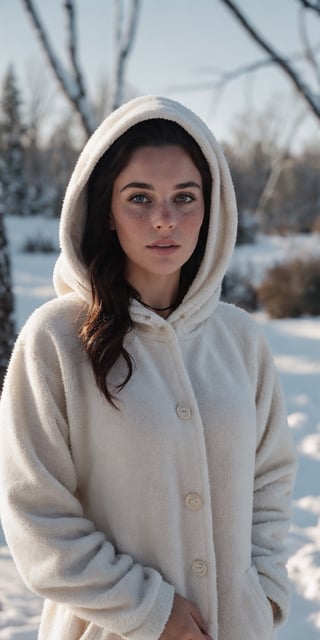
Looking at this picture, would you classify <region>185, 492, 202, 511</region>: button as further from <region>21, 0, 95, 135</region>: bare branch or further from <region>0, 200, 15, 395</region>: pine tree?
<region>21, 0, 95, 135</region>: bare branch

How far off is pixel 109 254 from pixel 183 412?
16.4 inches

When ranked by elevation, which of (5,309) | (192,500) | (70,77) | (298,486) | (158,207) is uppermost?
(70,77)

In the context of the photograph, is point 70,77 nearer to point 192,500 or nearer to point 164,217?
point 164,217

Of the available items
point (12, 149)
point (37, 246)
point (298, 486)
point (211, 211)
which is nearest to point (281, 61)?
point (211, 211)

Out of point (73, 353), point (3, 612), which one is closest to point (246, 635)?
point (73, 353)

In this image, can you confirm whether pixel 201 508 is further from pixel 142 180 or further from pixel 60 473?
pixel 142 180

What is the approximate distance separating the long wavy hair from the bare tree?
10.4 feet

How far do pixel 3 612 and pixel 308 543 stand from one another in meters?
1.64

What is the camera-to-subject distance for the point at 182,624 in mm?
1393

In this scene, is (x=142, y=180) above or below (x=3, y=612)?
above

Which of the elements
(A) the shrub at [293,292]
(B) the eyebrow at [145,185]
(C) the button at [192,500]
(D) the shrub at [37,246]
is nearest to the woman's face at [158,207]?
(B) the eyebrow at [145,185]

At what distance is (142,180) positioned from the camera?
1482 mm

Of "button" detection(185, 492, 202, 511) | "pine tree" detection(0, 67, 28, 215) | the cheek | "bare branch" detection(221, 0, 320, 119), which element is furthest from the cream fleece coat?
"pine tree" detection(0, 67, 28, 215)

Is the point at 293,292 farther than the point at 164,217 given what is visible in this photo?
Yes
